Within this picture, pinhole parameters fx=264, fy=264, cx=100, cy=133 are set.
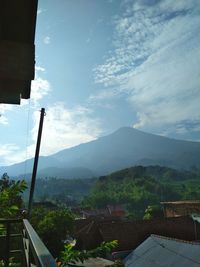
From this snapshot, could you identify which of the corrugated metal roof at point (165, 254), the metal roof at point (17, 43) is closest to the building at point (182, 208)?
the corrugated metal roof at point (165, 254)

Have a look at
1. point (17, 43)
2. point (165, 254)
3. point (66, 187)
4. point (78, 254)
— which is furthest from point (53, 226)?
point (66, 187)

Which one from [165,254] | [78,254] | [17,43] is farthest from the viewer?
[165,254]

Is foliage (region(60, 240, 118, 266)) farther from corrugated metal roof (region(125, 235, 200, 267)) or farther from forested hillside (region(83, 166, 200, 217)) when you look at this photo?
forested hillside (region(83, 166, 200, 217))

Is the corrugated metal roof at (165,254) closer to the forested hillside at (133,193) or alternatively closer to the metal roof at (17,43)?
the metal roof at (17,43)

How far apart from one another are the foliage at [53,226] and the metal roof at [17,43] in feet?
58.9

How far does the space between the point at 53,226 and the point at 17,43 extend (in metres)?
20.7

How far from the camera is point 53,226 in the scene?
2047 centimetres

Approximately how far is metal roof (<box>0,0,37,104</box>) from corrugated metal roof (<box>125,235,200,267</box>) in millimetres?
14028

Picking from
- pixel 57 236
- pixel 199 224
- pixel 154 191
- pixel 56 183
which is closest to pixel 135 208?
pixel 154 191

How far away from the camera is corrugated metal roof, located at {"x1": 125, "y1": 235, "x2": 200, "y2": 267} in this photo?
1386 centimetres

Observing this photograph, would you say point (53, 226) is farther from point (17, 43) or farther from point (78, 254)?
point (17, 43)

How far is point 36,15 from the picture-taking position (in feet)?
4.41

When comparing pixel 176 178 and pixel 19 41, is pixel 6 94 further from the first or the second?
pixel 176 178

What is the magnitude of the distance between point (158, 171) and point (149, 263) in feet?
427
